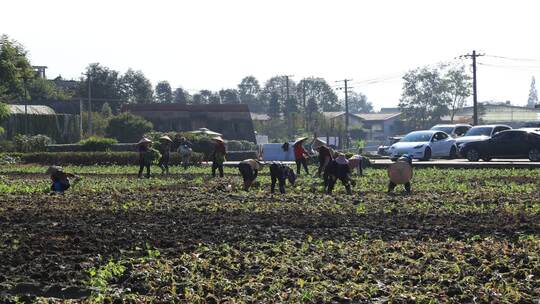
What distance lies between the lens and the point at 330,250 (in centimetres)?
1246

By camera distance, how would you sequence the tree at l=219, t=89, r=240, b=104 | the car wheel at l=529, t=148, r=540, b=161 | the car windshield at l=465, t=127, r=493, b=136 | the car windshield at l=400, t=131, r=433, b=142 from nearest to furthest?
the car wheel at l=529, t=148, r=540, b=161 < the car windshield at l=400, t=131, r=433, b=142 < the car windshield at l=465, t=127, r=493, b=136 < the tree at l=219, t=89, r=240, b=104

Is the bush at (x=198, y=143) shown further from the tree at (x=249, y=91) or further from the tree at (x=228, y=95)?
the tree at (x=249, y=91)

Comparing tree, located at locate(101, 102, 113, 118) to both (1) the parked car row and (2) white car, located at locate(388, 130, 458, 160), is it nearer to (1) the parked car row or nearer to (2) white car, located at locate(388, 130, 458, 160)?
(1) the parked car row

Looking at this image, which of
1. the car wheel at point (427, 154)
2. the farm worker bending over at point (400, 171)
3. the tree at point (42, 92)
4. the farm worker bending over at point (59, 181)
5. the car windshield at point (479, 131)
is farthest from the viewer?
the tree at point (42, 92)

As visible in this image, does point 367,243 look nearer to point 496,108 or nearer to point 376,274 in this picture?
point 376,274

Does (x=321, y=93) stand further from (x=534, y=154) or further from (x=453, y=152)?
(x=534, y=154)

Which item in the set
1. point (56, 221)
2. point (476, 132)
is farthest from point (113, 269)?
point (476, 132)

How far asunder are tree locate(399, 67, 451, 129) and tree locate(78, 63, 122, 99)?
34.5 m

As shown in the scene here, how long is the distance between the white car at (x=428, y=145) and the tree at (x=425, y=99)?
68.1 m

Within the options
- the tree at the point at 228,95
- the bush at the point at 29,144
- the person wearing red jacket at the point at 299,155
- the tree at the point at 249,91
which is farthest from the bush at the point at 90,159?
the tree at the point at 249,91

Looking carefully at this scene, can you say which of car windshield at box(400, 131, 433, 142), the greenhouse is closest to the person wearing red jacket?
car windshield at box(400, 131, 433, 142)

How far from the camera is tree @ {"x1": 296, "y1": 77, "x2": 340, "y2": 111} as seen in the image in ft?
447

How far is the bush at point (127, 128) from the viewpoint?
68.1 m

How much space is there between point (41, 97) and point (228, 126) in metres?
27.7
